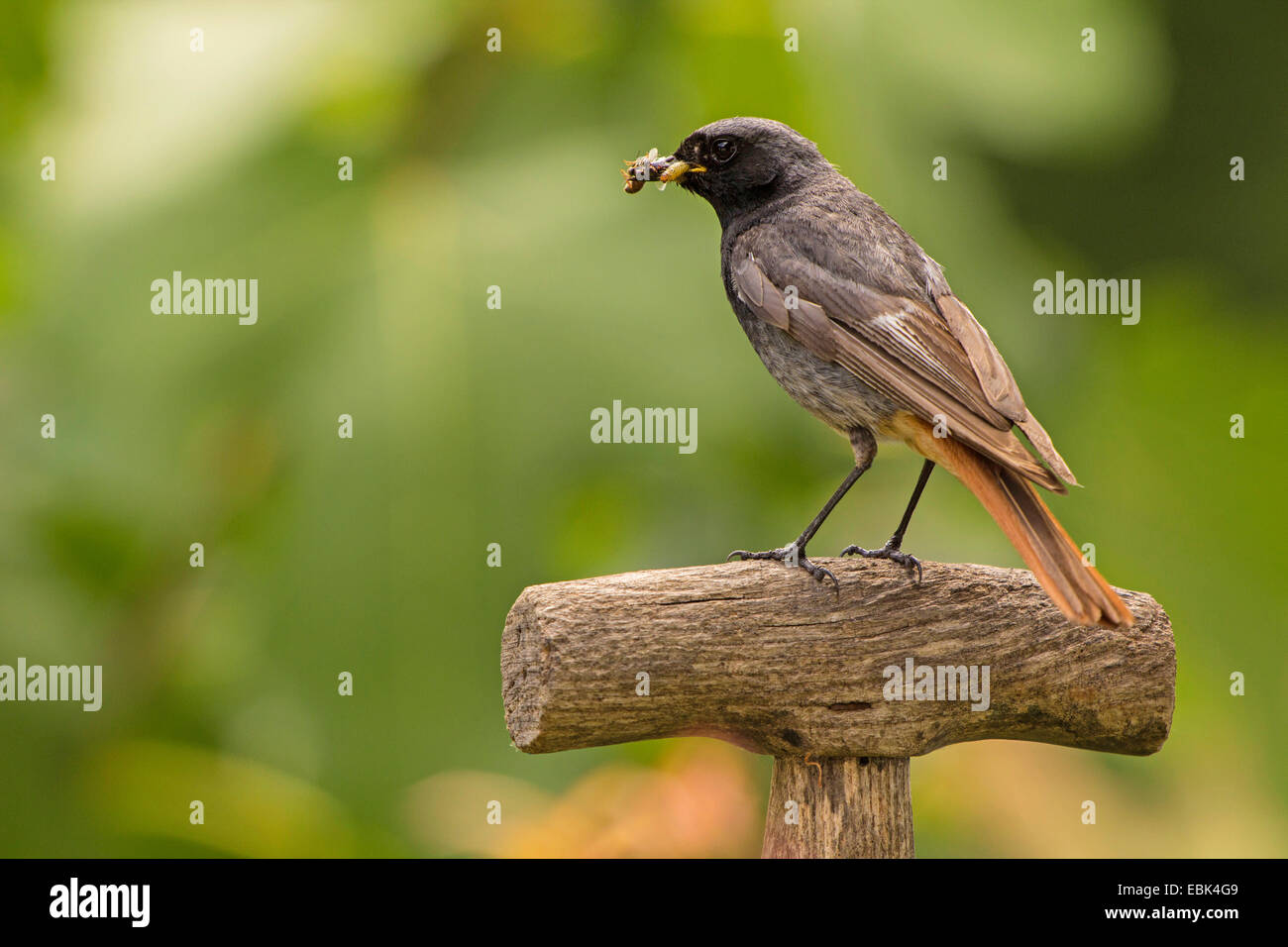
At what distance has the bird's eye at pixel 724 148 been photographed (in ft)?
10.6

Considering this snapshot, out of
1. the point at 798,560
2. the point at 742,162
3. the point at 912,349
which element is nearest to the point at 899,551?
the point at 798,560

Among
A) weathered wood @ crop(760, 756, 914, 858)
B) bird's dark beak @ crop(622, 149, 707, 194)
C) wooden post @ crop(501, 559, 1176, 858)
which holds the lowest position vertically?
weathered wood @ crop(760, 756, 914, 858)

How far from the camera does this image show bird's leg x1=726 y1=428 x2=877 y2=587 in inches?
110

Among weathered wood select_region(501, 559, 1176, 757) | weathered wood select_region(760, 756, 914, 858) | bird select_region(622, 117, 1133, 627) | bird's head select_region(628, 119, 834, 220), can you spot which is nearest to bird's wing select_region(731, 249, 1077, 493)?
bird select_region(622, 117, 1133, 627)

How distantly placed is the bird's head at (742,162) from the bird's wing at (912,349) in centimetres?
22

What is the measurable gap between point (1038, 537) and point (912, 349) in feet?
1.73

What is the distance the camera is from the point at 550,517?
3533 mm

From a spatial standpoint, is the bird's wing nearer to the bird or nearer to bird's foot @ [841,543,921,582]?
the bird

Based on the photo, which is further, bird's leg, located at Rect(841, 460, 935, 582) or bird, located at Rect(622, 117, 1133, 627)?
bird's leg, located at Rect(841, 460, 935, 582)

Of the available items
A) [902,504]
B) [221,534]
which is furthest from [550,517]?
[902,504]

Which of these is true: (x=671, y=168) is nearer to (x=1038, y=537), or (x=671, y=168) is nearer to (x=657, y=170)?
(x=657, y=170)

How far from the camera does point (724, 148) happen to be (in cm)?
325

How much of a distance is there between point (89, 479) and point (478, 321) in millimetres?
1201

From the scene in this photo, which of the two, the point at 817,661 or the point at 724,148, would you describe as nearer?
the point at 817,661
